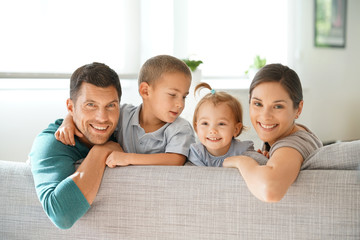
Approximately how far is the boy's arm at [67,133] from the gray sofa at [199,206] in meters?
0.17

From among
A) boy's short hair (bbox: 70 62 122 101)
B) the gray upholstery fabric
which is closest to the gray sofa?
the gray upholstery fabric

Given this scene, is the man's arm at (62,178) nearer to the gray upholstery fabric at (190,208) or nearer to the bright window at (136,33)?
the gray upholstery fabric at (190,208)

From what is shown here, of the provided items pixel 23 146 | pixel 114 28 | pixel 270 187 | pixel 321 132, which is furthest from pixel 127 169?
pixel 321 132

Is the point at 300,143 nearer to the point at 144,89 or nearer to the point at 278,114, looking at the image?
the point at 278,114

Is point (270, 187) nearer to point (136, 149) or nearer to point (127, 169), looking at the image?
point (127, 169)

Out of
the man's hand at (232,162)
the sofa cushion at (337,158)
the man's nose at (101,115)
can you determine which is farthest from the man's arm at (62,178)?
the sofa cushion at (337,158)

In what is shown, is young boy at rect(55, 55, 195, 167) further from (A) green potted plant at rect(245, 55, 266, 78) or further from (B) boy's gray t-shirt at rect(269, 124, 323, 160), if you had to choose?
(A) green potted plant at rect(245, 55, 266, 78)

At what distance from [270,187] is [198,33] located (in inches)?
154

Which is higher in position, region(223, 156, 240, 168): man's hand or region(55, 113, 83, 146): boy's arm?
region(55, 113, 83, 146): boy's arm

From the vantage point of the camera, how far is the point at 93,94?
1.69m

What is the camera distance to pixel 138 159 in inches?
60.7

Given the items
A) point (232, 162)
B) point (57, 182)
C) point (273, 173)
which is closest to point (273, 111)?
point (232, 162)

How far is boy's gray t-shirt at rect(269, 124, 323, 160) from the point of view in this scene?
1.43 metres

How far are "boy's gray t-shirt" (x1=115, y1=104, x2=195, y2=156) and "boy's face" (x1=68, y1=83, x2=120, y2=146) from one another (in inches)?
6.7
